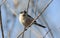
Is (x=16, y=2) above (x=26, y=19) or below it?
above

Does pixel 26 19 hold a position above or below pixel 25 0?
below

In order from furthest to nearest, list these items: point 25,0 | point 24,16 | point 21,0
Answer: point 24,16, point 21,0, point 25,0

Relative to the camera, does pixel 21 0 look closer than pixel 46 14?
No

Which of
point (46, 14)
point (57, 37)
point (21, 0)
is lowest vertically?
point (57, 37)

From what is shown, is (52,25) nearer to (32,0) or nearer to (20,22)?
(32,0)

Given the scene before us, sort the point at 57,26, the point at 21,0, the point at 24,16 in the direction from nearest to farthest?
the point at 57,26, the point at 21,0, the point at 24,16

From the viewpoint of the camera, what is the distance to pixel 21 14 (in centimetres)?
282

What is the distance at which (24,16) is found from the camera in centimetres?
275

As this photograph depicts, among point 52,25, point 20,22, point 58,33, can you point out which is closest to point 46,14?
point 52,25

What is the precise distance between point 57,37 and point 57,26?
0.52ft

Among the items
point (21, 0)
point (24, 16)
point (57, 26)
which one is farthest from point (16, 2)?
point (57, 26)

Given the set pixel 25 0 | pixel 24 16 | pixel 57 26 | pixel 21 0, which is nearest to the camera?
pixel 57 26

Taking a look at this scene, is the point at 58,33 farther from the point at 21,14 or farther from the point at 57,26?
the point at 21,14

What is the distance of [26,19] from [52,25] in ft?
2.40
